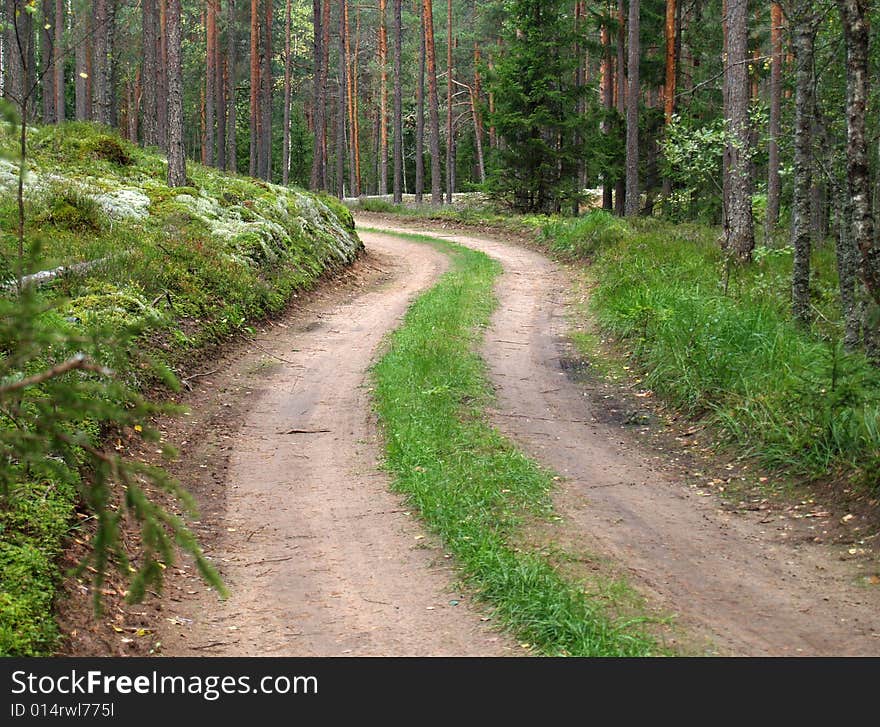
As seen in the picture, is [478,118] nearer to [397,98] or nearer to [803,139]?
[397,98]

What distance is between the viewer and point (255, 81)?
128 ft

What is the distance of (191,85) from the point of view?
163ft

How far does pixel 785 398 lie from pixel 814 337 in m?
2.68

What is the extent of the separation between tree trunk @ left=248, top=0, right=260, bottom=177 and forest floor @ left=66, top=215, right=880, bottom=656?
28360mm

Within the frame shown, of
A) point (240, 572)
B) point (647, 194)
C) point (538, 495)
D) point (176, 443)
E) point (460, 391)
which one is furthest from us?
point (647, 194)

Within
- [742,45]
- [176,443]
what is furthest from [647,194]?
[176,443]

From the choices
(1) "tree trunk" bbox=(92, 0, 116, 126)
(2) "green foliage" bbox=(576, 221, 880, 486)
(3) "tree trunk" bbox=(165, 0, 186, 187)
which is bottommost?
Result: (2) "green foliage" bbox=(576, 221, 880, 486)

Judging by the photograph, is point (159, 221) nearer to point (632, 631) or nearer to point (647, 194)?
point (632, 631)

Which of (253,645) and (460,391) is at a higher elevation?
(460,391)

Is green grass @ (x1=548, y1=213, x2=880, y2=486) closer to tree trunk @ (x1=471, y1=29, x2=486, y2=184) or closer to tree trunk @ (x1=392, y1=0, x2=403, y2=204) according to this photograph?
tree trunk @ (x1=392, y1=0, x2=403, y2=204)

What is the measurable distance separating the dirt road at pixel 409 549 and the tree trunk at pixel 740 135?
6.64 m

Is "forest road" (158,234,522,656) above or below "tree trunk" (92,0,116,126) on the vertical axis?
below

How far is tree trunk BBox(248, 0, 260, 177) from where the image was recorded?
36.7m

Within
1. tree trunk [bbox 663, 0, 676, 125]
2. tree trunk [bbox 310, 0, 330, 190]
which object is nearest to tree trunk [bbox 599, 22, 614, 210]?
tree trunk [bbox 663, 0, 676, 125]
